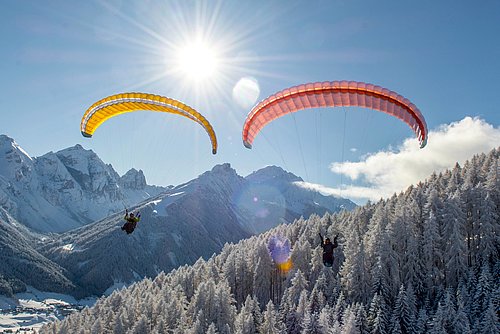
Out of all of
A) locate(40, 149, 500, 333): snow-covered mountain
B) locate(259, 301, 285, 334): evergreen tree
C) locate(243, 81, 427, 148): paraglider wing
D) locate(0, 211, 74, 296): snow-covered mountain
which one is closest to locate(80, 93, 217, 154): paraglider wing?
locate(243, 81, 427, 148): paraglider wing

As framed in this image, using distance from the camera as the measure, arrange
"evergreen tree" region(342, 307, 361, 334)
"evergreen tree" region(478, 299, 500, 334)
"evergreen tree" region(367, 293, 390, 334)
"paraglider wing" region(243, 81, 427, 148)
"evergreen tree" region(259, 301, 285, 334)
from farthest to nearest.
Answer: "evergreen tree" region(259, 301, 285, 334)
"evergreen tree" region(367, 293, 390, 334)
"evergreen tree" region(342, 307, 361, 334)
"evergreen tree" region(478, 299, 500, 334)
"paraglider wing" region(243, 81, 427, 148)

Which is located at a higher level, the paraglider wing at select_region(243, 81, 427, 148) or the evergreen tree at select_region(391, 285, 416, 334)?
the paraglider wing at select_region(243, 81, 427, 148)

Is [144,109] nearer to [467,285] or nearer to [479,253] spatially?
[467,285]

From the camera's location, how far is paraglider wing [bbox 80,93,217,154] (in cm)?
3002

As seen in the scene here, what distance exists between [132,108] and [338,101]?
51.0 feet

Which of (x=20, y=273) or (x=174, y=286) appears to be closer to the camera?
(x=174, y=286)

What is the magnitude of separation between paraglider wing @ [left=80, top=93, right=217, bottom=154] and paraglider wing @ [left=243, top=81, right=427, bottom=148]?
3837mm

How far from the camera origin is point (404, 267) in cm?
5019

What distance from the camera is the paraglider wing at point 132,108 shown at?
3002cm

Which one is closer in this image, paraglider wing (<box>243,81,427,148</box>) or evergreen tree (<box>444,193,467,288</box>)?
paraglider wing (<box>243,81,427,148</box>)

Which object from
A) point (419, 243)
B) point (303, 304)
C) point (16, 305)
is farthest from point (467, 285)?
point (16, 305)

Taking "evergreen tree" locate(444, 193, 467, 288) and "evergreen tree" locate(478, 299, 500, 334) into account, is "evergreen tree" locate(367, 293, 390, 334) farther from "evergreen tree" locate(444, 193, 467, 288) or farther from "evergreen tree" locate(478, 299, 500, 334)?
"evergreen tree" locate(444, 193, 467, 288)

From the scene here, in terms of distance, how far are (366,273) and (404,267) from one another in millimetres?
4856

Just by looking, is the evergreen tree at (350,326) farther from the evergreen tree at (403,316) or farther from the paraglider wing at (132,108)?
the paraglider wing at (132,108)
